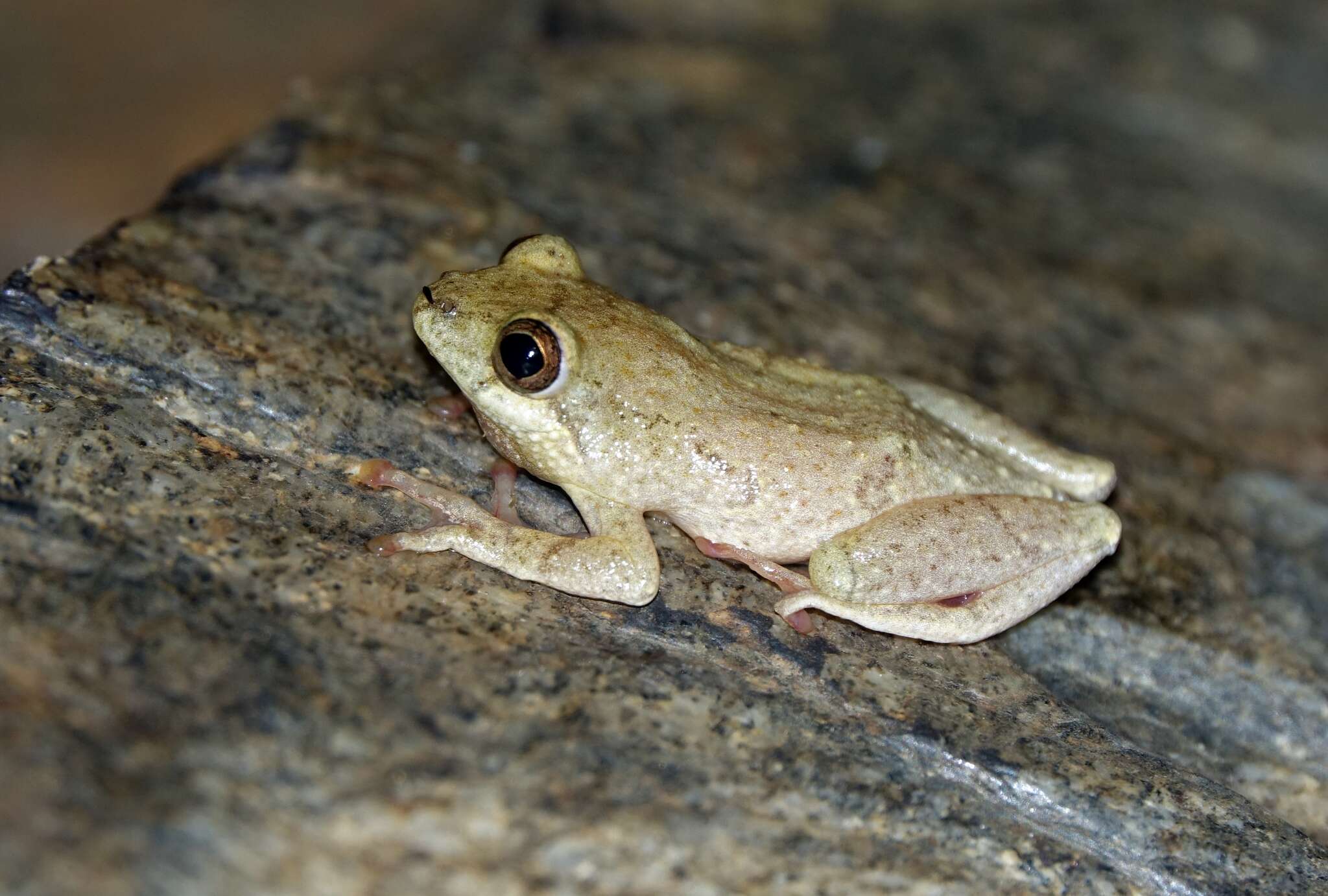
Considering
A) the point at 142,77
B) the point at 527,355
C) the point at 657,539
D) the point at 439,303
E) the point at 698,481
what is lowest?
the point at 657,539

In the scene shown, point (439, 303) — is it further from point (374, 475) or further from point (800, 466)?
point (800, 466)

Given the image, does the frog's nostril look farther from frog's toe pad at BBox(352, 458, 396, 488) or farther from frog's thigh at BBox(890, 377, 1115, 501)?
frog's thigh at BBox(890, 377, 1115, 501)

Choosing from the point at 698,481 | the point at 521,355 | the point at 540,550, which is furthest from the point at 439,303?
the point at 698,481

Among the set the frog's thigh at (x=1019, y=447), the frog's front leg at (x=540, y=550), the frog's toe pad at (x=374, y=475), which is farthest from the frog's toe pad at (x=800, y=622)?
the frog's toe pad at (x=374, y=475)

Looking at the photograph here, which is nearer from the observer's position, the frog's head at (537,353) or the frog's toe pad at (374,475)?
the frog's head at (537,353)

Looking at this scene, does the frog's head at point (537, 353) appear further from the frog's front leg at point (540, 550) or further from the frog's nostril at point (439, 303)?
the frog's front leg at point (540, 550)

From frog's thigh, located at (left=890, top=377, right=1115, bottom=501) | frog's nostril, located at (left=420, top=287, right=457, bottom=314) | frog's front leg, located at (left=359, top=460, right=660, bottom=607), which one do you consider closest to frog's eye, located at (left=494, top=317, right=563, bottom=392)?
frog's nostril, located at (left=420, top=287, right=457, bottom=314)

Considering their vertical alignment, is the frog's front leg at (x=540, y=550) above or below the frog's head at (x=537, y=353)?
below

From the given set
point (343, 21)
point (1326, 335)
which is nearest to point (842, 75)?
point (1326, 335)
